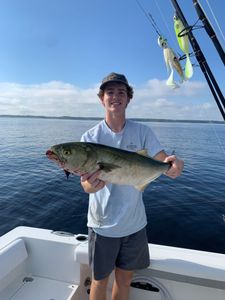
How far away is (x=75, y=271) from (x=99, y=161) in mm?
2242

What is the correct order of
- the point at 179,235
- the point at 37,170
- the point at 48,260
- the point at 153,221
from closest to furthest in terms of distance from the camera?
the point at 48,260, the point at 179,235, the point at 153,221, the point at 37,170

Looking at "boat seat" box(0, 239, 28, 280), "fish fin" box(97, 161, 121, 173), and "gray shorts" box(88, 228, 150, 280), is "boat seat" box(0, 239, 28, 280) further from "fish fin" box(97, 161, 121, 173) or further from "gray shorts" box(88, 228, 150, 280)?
"fish fin" box(97, 161, 121, 173)

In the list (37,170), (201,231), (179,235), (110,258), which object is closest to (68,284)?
(110,258)

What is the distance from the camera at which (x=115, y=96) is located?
3186mm

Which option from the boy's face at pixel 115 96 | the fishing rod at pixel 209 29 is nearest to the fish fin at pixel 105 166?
the boy's face at pixel 115 96

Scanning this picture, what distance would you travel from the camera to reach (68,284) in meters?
4.18

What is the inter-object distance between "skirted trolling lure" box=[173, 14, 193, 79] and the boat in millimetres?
2786

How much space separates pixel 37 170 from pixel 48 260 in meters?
12.9

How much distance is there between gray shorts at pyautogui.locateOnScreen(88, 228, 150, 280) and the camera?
318cm

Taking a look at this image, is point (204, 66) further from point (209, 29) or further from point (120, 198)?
point (120, 198)

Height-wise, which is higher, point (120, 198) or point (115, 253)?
point (120, 198)

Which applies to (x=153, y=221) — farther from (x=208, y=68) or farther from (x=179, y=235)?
(x=208, y=68)

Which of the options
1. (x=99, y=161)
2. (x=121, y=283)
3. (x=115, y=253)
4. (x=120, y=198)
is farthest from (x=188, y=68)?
(x=121, y=283)

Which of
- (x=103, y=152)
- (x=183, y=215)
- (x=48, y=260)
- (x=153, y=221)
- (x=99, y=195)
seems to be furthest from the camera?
(x=183, y=215)
